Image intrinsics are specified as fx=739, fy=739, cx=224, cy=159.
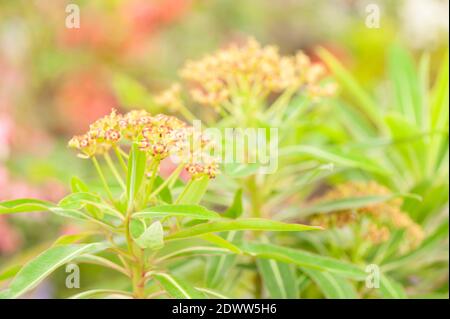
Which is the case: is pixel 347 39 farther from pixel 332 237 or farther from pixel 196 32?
pixel 332 237

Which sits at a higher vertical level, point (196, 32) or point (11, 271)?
point (196, 32)

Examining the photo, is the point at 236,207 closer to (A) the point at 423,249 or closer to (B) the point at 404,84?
(A) the point at 423,249

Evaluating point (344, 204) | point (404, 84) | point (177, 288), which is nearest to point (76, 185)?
point (177, 288)

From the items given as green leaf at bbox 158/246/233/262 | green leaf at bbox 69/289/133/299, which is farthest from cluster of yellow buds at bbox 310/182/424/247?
green leaf at bbox 69/289/133/299

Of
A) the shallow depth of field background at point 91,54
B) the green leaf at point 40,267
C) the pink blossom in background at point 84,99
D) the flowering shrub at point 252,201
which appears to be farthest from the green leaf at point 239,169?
the pink blossom in background at point 84,99

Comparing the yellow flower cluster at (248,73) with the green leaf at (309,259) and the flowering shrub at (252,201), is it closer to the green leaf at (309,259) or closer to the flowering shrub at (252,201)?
the flowering shrub at (252,201)

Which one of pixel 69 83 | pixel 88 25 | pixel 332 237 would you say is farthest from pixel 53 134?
pixel 332 237
